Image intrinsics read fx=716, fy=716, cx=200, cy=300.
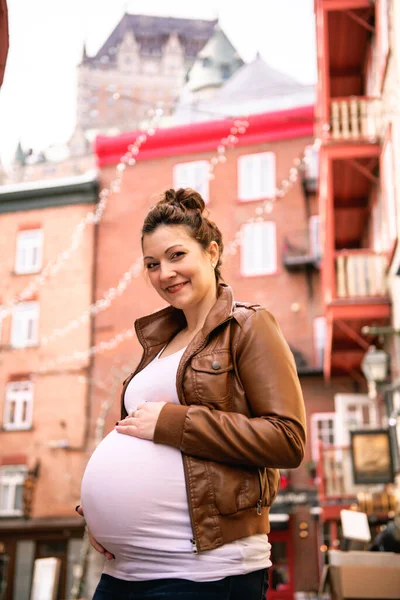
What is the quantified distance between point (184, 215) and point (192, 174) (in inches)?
771

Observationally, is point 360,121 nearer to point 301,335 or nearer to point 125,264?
point 301,335

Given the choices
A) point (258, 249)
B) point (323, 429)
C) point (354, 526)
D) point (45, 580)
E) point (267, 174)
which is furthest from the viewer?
point (267, 174)

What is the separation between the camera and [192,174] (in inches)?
840

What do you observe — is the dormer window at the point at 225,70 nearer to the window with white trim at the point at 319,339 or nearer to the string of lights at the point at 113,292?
the string of lights at the point at 113,292

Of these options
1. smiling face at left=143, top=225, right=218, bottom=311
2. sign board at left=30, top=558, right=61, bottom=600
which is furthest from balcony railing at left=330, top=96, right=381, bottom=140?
smiling face at left=143, top=225, right=218, bottom=311

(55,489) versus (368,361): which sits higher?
(368,361)

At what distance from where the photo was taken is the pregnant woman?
68.7 inches

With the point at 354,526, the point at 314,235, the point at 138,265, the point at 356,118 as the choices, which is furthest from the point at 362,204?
the point at 354,526

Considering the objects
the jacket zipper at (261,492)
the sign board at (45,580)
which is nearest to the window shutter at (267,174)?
the sign board at (45,580)

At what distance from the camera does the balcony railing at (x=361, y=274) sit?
11.2m

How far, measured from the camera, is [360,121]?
1191cm

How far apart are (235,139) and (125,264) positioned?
484cm

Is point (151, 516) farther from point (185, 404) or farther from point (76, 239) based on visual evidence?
point (76, 239)

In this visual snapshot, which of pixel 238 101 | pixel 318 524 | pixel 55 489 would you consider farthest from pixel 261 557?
pixel 238 101
